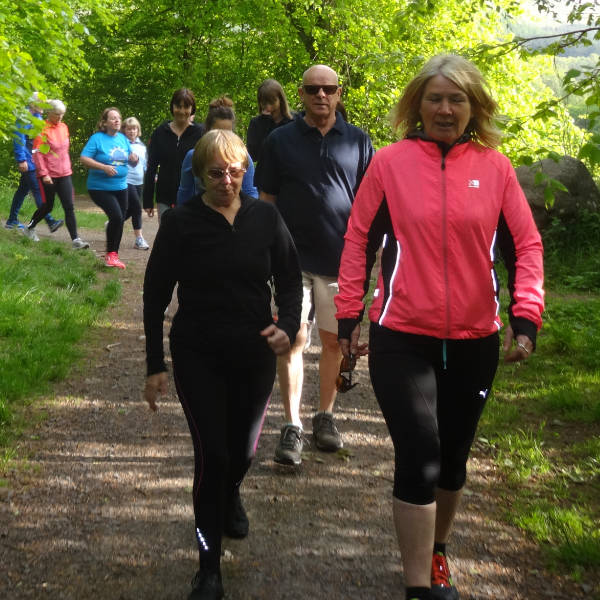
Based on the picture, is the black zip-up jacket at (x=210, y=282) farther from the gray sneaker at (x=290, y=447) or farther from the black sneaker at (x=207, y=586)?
the gray sneaker at (x=290, y=447)

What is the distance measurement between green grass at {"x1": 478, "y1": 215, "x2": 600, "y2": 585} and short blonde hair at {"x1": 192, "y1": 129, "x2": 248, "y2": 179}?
7.61 feet

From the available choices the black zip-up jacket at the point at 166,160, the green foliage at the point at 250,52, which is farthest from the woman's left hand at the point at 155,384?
the green foliage at the point at 250,52

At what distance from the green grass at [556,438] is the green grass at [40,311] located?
317 cm

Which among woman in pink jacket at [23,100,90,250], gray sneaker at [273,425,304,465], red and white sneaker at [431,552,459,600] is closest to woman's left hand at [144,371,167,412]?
red and white sneaker at [431,552,459,600]

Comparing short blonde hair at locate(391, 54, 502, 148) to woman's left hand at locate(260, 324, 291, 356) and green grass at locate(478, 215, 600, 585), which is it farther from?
green grass at locate(478, 215, 600, 585)

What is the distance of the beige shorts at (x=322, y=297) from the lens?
4.98 m

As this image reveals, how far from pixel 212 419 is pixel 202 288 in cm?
54

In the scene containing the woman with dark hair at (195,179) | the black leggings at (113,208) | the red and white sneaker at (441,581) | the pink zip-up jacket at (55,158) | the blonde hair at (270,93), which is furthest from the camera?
the pink zip-up jacket at (55,158)

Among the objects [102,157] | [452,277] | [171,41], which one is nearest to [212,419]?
[452,277]

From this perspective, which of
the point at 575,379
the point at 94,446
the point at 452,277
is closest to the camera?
the point at 452,277

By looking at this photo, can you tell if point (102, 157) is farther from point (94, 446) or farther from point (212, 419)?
point (212, 419)

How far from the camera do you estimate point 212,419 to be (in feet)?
10.7

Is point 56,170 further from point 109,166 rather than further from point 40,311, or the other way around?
point 40,311

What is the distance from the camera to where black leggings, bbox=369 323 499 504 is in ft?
9.45
